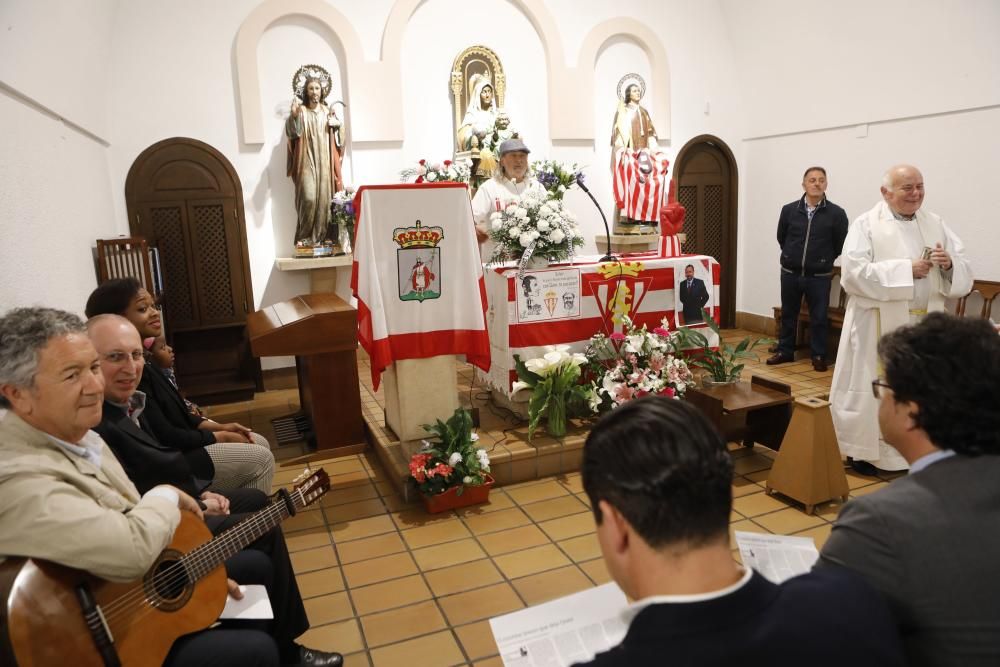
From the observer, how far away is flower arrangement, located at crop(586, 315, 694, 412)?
4246 mm

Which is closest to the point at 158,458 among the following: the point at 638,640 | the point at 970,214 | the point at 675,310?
the point at 638,640

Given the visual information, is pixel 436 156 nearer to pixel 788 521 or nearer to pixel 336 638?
pixel 788 521

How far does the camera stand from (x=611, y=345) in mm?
4578

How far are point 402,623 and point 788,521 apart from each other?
2.02 m

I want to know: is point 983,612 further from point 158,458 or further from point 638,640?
point 158,458

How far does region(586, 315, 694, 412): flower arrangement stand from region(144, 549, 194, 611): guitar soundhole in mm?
2786

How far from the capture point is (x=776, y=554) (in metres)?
1.62

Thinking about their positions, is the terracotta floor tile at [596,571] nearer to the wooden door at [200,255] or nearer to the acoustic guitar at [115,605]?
the acoustic guitar at [115,605]

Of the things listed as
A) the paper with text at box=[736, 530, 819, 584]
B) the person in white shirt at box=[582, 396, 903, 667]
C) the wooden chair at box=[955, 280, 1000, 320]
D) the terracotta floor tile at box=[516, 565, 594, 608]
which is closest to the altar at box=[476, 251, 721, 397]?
the terracotta floor tile at box=[516, 565, 594, 608]

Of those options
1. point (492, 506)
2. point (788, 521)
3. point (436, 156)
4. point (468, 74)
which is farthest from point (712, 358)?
point (468, 74)

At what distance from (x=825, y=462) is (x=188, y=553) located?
303 cm

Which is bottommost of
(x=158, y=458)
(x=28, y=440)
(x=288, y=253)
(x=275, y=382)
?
(x=275, y=382)

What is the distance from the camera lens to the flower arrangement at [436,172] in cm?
650

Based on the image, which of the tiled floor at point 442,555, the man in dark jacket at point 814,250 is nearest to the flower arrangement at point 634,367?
the tiled floor at point 442,555
